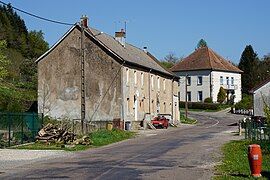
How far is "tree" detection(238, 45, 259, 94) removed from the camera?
11719 cm

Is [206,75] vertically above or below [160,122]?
above

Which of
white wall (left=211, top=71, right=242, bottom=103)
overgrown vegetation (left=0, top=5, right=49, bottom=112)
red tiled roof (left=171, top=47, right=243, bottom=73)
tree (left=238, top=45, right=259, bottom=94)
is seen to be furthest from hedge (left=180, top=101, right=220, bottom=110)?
overgrown vegetation (left=0, top=5, right=49, bottom=112)

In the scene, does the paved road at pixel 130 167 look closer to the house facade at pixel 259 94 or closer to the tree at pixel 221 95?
the house facade at pixel 259 94

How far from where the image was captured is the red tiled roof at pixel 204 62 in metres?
97.0

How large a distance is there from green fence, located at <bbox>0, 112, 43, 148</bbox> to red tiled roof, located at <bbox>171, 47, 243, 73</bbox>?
64215mm

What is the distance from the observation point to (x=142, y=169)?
61.1 ft

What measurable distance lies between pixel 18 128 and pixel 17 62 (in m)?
56.9

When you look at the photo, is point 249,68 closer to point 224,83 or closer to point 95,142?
point 224,83

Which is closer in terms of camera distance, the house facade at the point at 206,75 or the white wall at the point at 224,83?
the white wall at the point at 224,83

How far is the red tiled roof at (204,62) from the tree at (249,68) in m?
17.1

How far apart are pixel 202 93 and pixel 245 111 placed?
13722 millimetres

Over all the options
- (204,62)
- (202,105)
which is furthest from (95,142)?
(204,62)

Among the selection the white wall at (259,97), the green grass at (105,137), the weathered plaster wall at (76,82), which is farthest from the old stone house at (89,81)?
the white wall at (259,97)

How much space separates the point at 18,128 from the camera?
105ft
